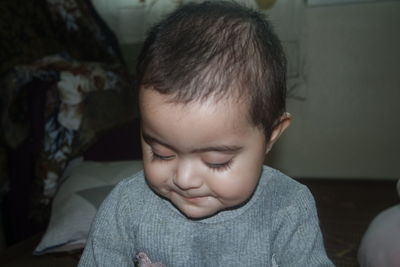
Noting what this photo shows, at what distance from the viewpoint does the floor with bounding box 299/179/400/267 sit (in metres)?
1.45

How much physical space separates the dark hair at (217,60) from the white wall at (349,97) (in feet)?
4.89

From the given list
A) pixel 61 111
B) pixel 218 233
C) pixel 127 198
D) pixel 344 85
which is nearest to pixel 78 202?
pixel 61 111

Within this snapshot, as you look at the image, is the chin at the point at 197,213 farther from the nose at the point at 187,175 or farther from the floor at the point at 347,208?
the floor at the point at 347,208

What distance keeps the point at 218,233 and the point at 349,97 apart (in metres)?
1.57

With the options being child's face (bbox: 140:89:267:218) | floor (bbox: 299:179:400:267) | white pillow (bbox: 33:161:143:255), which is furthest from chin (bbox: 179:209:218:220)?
floor (bbox: 299:179:400:267)

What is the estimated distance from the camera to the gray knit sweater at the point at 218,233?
0.76 meters

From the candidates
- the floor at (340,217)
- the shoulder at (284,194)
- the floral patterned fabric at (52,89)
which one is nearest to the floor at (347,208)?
the floor at (340,217)

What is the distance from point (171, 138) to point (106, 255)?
12.4 inches

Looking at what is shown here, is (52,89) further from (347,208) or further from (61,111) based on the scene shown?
(347,208)

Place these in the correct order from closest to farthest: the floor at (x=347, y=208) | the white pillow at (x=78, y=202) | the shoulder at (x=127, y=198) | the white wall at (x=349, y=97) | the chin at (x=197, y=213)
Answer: the chin at (x=197, y=213) < the shoulder at (x=127, y=198) < the white pillow at (x=78, y=202) < the floor at (x=347, y=208) < the white wall at (x=349, y=97)

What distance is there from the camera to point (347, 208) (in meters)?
1.87

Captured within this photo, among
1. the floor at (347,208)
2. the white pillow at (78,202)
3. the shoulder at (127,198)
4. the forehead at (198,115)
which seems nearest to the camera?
the forehead at (198,115)

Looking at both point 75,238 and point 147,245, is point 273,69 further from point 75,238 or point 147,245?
point 75,238

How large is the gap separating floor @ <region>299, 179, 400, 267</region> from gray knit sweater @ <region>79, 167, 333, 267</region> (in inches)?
25.1
